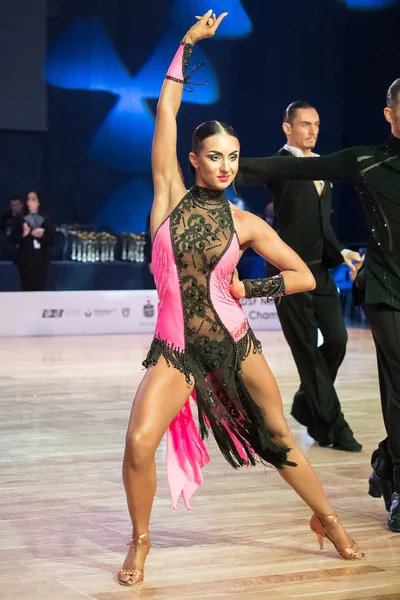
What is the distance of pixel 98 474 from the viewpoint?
514 centimetres

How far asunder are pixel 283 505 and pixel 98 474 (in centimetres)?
102

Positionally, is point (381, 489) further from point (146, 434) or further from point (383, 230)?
point (146, 434)

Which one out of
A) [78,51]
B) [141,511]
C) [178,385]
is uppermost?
[78,51]

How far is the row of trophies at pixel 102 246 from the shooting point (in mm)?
14773

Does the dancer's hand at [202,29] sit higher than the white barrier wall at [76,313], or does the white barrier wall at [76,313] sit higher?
the dancer's hand at [202,29]

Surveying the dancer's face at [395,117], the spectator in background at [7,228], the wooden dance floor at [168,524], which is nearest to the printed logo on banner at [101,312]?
the spectator in background at [7,228]

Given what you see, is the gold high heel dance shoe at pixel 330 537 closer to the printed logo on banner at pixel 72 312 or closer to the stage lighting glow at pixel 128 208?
the printed logo on banner at pixel 72 312

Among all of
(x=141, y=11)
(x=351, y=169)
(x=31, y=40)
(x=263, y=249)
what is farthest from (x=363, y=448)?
(x=141, y=11)

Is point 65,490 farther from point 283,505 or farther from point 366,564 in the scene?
point 366,564

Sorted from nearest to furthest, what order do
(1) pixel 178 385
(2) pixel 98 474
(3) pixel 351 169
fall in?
(1) pixel 178 385 < (3) pixel 351 169 < (2) pixel 98 474

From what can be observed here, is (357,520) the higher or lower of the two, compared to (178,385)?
lower

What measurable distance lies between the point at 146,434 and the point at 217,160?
91 cm

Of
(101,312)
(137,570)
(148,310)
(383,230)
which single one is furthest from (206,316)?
(148,310)

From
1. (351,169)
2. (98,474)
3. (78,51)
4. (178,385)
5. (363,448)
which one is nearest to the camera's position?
(178,385)
